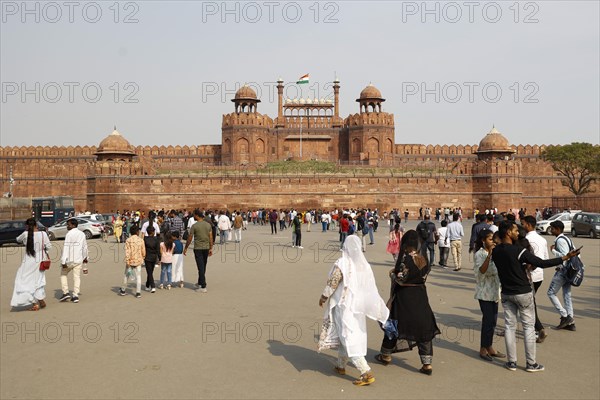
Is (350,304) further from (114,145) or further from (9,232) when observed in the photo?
(114,145)

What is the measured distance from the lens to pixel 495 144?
3644 cm

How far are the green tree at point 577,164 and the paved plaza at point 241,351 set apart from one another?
31566 mm

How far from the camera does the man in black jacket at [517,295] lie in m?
4.48

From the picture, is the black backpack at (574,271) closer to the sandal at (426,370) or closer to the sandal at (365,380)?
the sandal at (426,370)

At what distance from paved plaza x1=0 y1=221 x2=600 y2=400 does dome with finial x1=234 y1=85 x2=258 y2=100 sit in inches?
1389

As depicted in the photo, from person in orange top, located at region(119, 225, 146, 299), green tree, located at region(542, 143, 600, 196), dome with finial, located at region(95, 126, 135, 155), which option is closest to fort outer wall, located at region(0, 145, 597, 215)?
dome with finial, located at region(95, 126, 135, 155)

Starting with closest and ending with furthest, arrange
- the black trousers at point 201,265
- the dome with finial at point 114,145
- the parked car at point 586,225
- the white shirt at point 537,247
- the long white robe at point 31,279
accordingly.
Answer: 1. the white shirt at point 537,247
2. the long white robe at point 31,279
3. the black trousers at point 201,265
4. the parked car at point 586,225
5. the dome with finial at point 114,145

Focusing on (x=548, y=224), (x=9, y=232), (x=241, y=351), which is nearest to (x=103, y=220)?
(x=9, y=232)

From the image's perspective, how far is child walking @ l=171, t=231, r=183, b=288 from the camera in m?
8.57

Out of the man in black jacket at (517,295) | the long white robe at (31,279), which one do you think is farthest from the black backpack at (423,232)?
the long white robe at (31,279)

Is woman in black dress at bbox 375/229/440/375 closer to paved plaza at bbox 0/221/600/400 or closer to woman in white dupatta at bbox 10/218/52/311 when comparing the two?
paved plaza at bbox 0/221/600/400

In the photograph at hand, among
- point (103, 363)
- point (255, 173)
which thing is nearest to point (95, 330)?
point (103, 363)

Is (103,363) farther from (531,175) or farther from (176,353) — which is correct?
(531,175)

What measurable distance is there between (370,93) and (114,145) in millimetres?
20601
